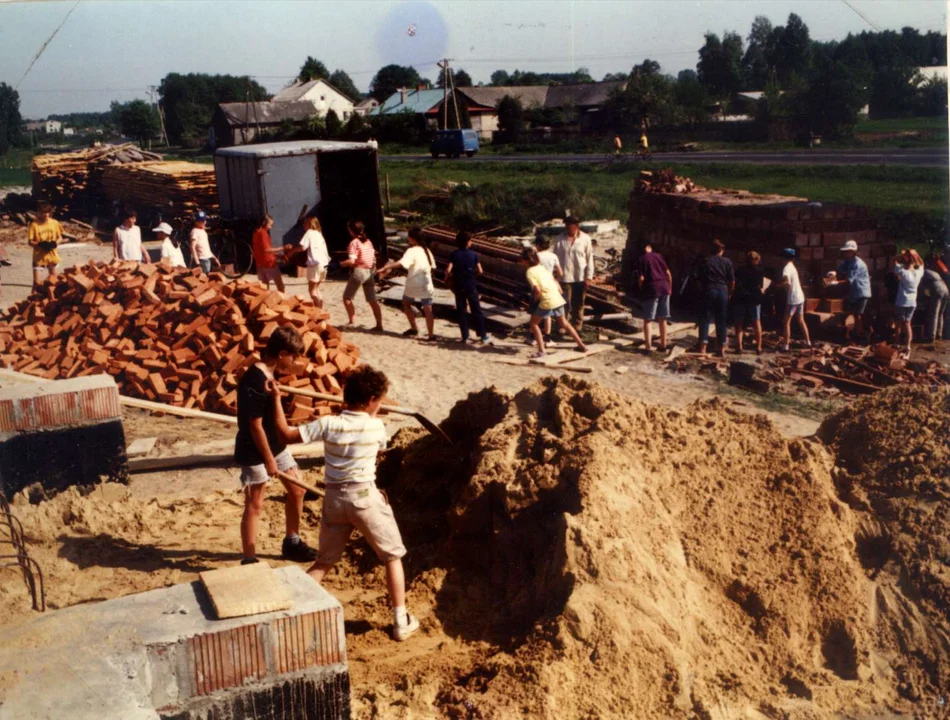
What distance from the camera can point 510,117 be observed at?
2550cm

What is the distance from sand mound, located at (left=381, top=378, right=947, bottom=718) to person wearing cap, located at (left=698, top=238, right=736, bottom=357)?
5.71m

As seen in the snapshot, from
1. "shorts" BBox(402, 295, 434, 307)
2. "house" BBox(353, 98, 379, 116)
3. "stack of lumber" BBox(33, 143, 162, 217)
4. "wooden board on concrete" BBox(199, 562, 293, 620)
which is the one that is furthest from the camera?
"stack of lumber" BBox(33, 143, 162, 217)

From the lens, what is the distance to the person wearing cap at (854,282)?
1169 cm

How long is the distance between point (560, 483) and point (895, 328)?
7449mm

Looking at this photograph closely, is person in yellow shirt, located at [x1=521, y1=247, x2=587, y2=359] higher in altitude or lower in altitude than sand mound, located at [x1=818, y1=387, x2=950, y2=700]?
higher

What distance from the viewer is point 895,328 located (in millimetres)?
11008

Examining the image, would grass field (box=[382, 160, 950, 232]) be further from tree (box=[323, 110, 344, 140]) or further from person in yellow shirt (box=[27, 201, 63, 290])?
person in yellow shirt (box=[27, 201, 63, 290])

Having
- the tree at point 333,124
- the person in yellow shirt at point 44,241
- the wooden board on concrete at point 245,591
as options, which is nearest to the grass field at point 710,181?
the tree at point 333,124

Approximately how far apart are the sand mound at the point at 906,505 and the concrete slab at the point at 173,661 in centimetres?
333

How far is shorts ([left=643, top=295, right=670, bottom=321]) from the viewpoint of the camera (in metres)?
12.3

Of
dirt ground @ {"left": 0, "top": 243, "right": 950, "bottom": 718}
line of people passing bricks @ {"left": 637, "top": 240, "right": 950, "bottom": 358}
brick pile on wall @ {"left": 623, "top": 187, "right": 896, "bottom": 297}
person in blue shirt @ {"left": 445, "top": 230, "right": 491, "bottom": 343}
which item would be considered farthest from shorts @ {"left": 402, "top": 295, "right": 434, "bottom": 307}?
dirt ground @ {"left": 0, "top": 243, "right": 950, "bottom": 718}

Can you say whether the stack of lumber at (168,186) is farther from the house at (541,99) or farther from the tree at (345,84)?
the house at (541,99)

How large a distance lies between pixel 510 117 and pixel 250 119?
11.8 m

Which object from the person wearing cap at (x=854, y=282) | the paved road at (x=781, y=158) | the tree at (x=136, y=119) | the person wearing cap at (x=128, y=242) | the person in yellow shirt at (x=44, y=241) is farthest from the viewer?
the person in yellow shirt at (x=44, y=241)
